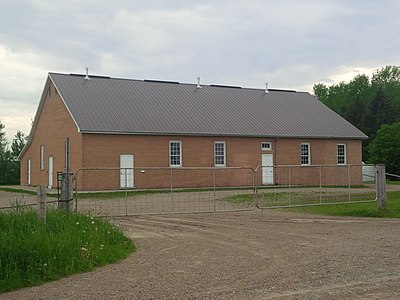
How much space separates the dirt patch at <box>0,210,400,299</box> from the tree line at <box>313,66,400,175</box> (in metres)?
40.8

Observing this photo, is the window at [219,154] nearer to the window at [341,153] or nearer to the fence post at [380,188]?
the window at [341,153]

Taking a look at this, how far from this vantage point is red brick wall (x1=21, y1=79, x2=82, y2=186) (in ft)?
118

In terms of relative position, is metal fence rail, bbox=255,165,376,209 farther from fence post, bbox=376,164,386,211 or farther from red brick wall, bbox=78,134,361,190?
red brick wall, bbox=78,134,361,190

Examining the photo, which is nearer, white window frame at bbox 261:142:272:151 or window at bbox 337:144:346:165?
white window frame at bbox 261:142:272:151

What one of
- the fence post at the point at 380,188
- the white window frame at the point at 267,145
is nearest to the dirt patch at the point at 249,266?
the fence post at the point at 380,188

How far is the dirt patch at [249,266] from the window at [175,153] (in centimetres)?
2172

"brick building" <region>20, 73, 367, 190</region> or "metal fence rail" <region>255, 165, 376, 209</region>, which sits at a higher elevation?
"brick building" <region>20, 73, 367, 190</region>

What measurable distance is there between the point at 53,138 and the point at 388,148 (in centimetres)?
3097

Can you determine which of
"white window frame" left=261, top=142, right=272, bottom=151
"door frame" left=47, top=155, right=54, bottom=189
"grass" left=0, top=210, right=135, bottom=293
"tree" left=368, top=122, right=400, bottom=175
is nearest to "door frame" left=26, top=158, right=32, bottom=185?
"door frame" left=47, top=155, right=54, bottom=189

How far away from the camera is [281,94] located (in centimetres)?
4884

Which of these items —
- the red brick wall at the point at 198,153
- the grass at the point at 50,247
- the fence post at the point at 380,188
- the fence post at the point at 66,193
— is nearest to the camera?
the grass at the point at 50,247

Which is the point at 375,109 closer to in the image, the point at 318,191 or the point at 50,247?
the point at 318,191

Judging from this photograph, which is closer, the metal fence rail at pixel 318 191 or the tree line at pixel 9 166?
the metal fence rail at pixel 318 191

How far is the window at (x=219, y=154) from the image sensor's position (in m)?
39.0
